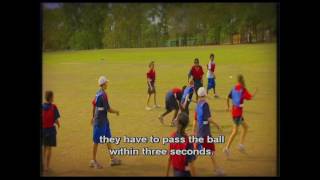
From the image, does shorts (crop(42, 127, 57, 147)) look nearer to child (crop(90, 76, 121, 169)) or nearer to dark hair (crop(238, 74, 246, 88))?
child (crop(90, 76, 121, 169))

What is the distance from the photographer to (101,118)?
12875 mm

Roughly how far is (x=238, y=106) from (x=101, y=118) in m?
1.84

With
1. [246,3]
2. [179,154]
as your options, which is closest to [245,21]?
[246,3]

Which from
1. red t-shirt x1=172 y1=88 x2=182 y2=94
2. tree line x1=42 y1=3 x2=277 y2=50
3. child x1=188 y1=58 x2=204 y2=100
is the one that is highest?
tree line x1=42 y1=3 x2=277 y2=50

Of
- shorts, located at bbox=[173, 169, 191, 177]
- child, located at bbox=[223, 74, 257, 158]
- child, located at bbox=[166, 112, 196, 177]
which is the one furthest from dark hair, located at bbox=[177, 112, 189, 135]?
child, located at bbox=[223, 74, 257, 158]

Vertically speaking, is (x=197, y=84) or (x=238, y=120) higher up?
(x=197, y=84)

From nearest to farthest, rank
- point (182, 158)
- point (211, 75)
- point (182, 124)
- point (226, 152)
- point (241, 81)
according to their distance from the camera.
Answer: point (182, 124), point (182, 158), point (226, 152), point (241, 81), point (211, 75)

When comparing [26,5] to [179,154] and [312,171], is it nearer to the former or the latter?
[179,154]

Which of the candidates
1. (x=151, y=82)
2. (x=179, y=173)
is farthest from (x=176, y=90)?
(x=179, y=173)

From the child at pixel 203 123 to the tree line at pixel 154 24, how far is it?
83 cm

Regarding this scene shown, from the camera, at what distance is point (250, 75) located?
1291 centimetres

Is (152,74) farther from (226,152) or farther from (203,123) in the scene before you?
(226,152)

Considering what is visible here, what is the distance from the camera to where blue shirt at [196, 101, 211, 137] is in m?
12.7

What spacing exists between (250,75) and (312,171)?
152 centimetres
